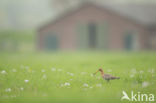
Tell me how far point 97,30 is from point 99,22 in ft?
3.03

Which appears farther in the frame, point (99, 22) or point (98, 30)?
point (99, 22)

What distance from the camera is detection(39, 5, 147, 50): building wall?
106 ft

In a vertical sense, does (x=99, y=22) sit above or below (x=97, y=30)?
above

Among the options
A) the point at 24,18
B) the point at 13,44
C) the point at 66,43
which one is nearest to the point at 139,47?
the point at 66,43

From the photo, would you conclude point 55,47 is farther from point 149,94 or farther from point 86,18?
point 149,94

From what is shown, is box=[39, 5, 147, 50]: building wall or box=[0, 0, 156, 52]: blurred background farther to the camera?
box=[0, 0, 156, 52]: blurred background

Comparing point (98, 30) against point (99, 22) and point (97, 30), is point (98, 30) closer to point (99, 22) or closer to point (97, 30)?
point (97, 30)

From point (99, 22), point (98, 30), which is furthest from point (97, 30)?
point (99, 22)

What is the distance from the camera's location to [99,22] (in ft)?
108

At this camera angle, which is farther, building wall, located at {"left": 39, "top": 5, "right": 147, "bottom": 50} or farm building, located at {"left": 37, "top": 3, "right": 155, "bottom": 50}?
farm building, located at {"left": 37, "top": 3, "right": 155, "bottom": 50}

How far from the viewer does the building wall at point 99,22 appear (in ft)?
106

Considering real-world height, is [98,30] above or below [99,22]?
below

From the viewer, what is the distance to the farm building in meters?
32.4

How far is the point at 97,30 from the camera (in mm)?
32719
